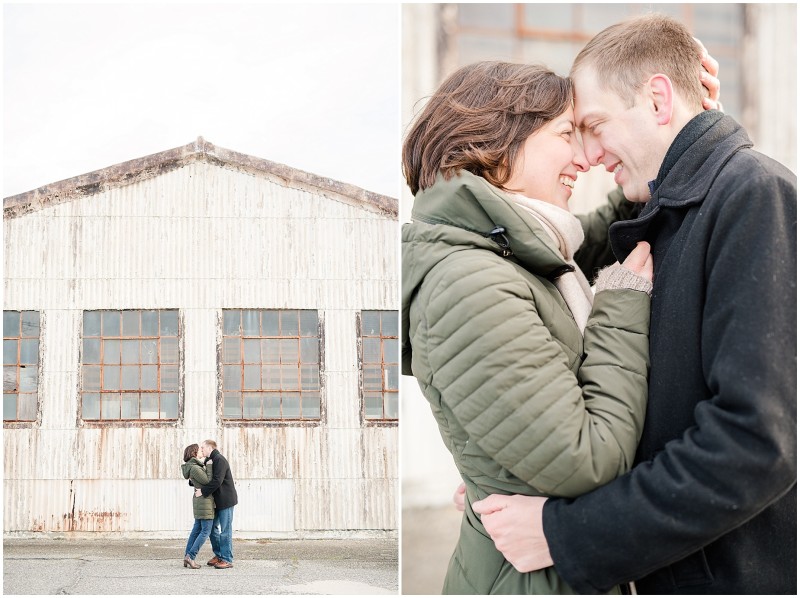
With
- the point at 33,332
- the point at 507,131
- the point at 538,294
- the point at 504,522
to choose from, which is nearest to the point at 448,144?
the point at 507,131

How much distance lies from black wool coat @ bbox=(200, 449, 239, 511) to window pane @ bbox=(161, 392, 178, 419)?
0.72 ft

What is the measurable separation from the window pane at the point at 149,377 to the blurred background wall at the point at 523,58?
1004 mm

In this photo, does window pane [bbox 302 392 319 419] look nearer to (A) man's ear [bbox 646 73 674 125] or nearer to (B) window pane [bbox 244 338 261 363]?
(B) window pane [bbox 244 338 261 363]

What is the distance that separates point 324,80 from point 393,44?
297mm

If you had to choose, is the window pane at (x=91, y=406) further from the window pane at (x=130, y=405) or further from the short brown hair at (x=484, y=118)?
the short brown hair at (x=484, y=118)

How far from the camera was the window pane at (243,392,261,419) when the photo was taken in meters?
2.74

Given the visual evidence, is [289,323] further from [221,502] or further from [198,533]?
[198,533]

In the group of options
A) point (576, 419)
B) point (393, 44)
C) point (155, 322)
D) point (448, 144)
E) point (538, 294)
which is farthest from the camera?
point (155, 322)

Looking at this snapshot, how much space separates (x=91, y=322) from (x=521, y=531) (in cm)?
209

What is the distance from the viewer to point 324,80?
2705mm

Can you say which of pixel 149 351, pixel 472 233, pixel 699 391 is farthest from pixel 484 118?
pixel 149 351

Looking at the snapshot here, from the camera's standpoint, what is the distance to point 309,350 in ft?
9.18

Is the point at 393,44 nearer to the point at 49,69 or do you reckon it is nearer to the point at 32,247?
the point at 49,69

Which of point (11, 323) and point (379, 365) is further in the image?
point (379, 365)
